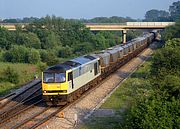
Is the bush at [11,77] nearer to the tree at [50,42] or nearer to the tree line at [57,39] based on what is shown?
the tree line at [57,39]

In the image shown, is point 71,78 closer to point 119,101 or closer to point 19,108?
point 119,101

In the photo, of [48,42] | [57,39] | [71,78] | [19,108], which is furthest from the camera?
[57,39]

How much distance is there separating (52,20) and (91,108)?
8218 centimetres

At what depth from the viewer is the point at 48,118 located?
2130 cm

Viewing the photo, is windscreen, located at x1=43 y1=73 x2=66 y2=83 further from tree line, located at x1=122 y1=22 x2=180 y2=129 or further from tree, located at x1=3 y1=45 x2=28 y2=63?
tree, located at x1=3 y1=45 x2=28 y2=63

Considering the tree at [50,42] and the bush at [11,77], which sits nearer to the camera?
the bush at [11,77]

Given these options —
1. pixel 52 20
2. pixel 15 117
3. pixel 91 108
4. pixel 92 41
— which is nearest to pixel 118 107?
pixel 91 108

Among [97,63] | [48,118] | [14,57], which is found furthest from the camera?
[14,57]

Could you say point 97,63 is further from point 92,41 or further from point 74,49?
point 92,41

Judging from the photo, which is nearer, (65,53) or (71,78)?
(71,78)

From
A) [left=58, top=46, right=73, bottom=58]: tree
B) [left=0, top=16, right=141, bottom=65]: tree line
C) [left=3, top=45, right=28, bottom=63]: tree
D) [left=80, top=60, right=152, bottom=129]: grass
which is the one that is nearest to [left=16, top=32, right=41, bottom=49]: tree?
[left=0, top=16, right=141, bottom=65]: tree line

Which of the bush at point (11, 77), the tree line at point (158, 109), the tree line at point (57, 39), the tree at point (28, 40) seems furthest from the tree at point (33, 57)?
the tree line at point (158, 109)

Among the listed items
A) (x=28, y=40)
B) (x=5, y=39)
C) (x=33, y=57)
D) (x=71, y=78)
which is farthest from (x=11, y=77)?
(x=5, y=39)

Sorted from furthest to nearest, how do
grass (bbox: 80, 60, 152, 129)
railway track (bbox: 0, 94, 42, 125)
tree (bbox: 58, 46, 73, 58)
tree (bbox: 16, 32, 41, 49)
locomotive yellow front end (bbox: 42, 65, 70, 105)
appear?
tree (bbox: 16, 32, 41, 49) < tree (bbox: 58, 46, 73, 58) < locomotive yellow front end (bbox: 42, 65, 70, 105) < railway track (bbox: 0, 94, 42, 125) < grass (bbox: 80, 60, 152, 129)
